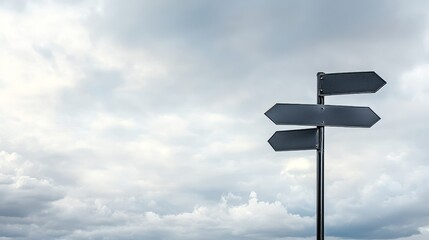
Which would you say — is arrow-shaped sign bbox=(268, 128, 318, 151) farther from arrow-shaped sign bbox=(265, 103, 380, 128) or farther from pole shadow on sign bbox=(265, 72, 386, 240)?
Result: arrow-shaped sign bbox=(265, 103, 380, 128)

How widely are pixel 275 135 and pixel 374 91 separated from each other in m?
1.35

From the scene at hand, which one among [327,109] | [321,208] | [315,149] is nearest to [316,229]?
[321,208]

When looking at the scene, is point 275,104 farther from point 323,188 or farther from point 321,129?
point 323,188

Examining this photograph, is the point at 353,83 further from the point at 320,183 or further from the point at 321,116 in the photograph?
the point at 320,183

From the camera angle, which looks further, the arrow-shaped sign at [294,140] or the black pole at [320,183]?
the arrow-shaped sign at [294,140]

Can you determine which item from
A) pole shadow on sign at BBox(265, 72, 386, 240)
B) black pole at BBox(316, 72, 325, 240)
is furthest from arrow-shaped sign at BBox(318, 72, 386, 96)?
black pole at BBox(316, 72, 325, 240)

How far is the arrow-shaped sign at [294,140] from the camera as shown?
764 centimetres

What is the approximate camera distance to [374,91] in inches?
304

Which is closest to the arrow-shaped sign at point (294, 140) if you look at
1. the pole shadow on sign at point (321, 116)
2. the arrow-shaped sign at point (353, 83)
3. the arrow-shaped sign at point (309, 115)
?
the pole shadow on sign at point (321, 116)

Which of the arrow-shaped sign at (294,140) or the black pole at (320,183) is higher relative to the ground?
the arrow-shaped sign at (294,140)

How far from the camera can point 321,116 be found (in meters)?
7.59

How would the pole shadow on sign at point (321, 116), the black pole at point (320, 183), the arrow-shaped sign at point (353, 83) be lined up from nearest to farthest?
1. the black pole at point (320, 183)
2. the pole shadow on sign at point (321, 116)
3. the arrow-shaped sign at point (353, 83)

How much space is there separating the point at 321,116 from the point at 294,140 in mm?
452

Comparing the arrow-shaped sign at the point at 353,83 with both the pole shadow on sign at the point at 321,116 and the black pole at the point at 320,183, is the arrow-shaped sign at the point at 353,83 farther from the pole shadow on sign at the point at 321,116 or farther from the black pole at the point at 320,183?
the black pole at the point at 320,183
